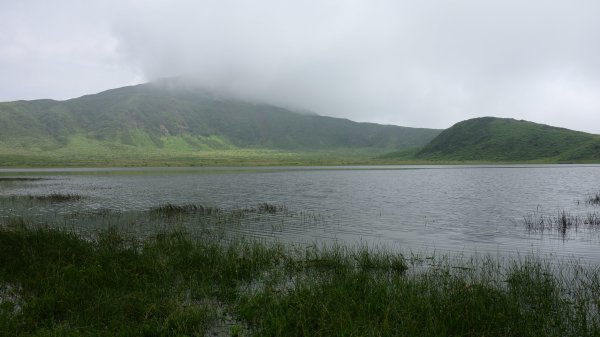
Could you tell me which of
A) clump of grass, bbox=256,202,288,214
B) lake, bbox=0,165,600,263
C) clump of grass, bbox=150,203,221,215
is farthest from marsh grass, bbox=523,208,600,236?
clump of grass, bbox=150,203,221,215

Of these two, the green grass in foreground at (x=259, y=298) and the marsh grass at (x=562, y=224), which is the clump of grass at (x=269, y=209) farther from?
the marsh grass at (x=562, y=224)

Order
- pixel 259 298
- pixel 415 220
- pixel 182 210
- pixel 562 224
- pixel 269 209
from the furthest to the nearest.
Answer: pixel 269 209, pixel 182 210, pixel 415 220, pixel 562 224, pixel 259 298

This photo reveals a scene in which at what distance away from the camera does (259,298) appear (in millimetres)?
12219

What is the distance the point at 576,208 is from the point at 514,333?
3594 cm

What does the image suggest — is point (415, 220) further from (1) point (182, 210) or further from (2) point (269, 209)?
(1) point (182, 210)

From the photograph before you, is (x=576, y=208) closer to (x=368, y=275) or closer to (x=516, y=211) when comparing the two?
(x=516, y=211)

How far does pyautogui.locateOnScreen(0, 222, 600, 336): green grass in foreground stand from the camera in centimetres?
1004

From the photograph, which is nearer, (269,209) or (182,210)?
(182,210)

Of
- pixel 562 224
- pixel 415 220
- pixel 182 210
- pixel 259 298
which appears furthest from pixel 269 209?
pixel 259 298

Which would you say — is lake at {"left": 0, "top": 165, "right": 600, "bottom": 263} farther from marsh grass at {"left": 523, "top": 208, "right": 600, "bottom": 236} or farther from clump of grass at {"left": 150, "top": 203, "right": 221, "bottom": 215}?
clump of grass at {"left": 150, "top": 203, "right": 221, "bottom": 215}

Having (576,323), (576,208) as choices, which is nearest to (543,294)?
(576,323)

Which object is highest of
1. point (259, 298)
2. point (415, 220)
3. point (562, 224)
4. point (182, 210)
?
point (259, 298)

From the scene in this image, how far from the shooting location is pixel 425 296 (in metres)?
12.3

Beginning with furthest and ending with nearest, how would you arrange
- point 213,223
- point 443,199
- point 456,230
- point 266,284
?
point 443,199
point 213,223
point 456,230
point 266,284
